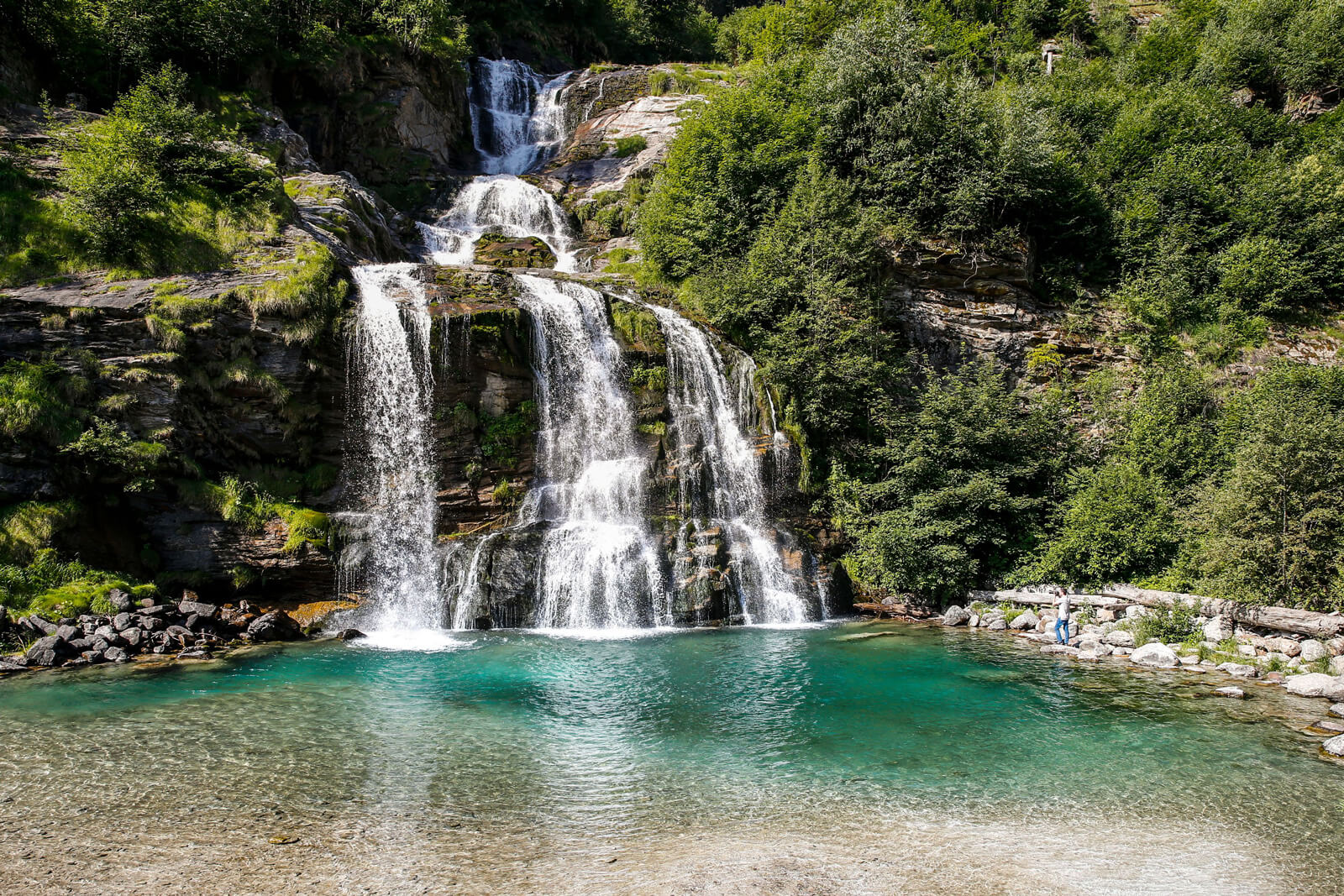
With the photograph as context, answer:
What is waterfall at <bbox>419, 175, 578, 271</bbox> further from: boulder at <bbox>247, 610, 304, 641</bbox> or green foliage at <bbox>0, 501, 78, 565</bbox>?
boulder at <bbox>247, 610, 304, 641</bbox>

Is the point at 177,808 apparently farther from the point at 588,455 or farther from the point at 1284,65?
the point at 1284,65

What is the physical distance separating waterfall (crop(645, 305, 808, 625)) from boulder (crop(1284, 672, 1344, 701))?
33.9 feet

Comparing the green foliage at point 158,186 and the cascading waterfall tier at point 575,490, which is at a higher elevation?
the green foliage at point 158,186

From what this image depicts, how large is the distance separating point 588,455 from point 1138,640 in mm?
15002

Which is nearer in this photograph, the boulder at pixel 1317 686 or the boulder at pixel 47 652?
the boulder at pixel 1317 686

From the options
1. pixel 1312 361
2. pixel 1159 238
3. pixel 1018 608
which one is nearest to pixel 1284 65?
pixel 1159 238

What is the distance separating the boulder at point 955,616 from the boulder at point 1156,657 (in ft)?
14.9

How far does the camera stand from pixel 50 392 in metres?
15.7

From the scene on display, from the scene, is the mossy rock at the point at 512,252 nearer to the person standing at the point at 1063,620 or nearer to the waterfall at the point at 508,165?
the waterfall at the point at 508,165

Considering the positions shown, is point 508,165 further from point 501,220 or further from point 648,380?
point 648,380

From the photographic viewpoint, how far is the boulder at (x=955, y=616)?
733 inches

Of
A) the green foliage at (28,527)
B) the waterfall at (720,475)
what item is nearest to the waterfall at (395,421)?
the green foliage at (28,527)

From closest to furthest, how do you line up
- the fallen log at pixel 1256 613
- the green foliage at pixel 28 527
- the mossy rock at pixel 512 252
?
the fallen log at pixel 1256 613, the green foliage at pixel 28 527, the mossy rock at pixel 512 252

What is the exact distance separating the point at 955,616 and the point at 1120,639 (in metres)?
4.08
